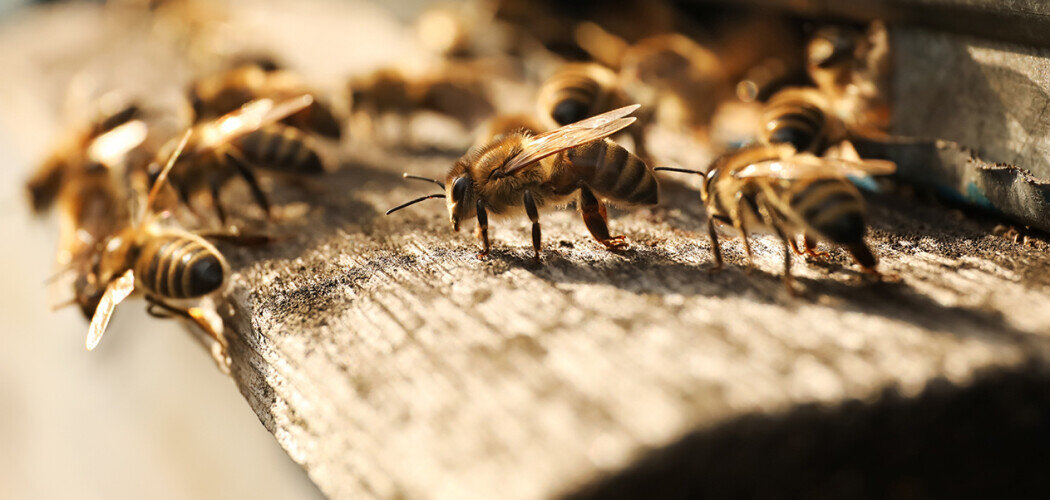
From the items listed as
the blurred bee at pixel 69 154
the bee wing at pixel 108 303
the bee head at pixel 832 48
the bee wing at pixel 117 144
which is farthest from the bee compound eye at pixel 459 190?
the blurred bee at pixel 69 154

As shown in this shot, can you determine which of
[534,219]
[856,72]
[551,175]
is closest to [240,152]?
[551,175]

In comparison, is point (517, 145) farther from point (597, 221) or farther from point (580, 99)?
point (580, 99)

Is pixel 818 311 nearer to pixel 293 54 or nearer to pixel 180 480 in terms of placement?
pixel 180 480

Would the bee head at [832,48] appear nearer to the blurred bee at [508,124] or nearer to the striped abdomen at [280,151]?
the blurred bee at [508,124]

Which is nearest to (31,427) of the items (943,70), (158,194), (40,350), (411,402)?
(40,350)

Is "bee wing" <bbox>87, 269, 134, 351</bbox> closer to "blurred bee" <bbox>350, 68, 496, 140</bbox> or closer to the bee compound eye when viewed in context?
the bee compound eye

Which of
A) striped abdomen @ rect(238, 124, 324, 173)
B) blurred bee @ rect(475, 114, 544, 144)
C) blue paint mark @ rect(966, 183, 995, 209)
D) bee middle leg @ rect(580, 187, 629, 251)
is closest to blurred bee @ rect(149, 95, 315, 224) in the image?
striped abdomen @ rect(238, 124, 324, 173)
